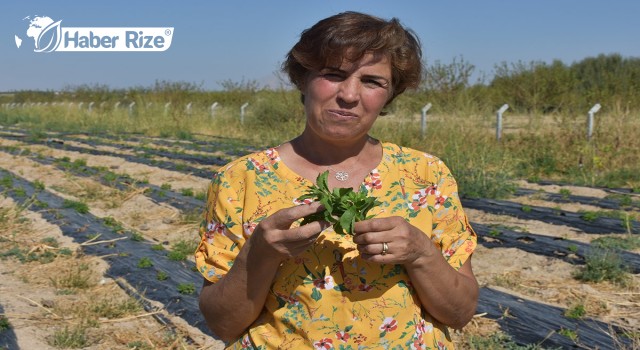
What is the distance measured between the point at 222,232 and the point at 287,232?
0.31 metres

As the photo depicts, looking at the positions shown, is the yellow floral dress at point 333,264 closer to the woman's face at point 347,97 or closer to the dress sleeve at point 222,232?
the dress sleeve at point 222,232

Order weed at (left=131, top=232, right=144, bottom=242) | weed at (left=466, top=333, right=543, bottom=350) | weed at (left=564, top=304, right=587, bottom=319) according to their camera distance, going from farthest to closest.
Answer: weed at (left=131, top=232, right=144, bottom=242) → weed at (left=564, top=304, right=587, bottom=319) → weed at (left=466, top=333, right=543, bottom=350)

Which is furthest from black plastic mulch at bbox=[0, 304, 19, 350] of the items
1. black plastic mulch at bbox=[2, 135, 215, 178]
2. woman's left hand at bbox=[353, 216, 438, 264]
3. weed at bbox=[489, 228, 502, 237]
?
black plastic mulch at bbox=[2, 135, 215, 178]

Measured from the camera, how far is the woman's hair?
1775 mm

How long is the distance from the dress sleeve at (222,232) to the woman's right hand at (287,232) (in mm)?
174

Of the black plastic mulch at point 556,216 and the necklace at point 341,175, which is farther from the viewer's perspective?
the black plastic mulch at point 556,216

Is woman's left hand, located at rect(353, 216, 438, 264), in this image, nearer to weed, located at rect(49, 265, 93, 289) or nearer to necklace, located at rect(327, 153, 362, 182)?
necklace, located at rect(327, 153, 362, 182)

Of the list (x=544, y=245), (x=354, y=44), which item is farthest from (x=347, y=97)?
(x=544, y=245)

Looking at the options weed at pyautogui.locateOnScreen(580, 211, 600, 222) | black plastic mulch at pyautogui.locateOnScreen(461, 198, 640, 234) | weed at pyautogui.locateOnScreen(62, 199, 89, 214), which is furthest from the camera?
weed at pyautogui.locateOnScreen(62, 199, 89, 214)

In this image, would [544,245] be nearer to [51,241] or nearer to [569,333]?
[569,333]

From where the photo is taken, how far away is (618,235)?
679 cm

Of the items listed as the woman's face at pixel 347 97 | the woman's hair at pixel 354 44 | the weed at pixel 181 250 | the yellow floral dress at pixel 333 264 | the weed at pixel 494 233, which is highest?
the woman's hair at pixel 354 44

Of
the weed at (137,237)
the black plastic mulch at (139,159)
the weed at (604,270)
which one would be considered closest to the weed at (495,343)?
the weed at (604,270)

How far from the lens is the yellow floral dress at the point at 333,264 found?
5.69 feet
